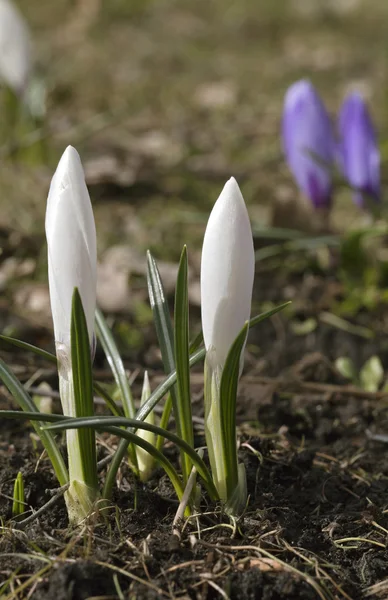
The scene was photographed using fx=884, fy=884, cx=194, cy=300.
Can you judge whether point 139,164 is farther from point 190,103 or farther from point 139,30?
point 139,30

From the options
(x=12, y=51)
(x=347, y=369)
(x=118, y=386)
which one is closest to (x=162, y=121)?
(x=12, y=51)

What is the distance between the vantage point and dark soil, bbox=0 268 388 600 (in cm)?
143

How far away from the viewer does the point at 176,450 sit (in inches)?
74.7

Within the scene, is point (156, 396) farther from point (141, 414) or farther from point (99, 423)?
point (99, 423)

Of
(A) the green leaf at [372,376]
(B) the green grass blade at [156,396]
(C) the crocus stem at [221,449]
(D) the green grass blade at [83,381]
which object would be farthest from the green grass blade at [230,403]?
(A) the green leaf at [372,376]

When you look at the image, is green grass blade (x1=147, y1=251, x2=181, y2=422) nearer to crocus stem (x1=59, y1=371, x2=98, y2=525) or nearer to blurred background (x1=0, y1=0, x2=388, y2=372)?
crocus stem (x1=59, y1=371, x2=98, y2=525)

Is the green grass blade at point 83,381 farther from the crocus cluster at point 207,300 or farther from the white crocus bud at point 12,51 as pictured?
the white crocus bud at point 12,51

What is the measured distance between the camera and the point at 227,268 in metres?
1.46

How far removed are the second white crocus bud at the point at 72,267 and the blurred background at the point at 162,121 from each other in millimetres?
1057

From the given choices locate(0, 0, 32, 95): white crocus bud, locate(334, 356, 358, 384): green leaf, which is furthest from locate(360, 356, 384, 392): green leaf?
locate(0, 0, 32, 95): white crocus bud

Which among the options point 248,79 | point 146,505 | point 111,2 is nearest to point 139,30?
point 111,2

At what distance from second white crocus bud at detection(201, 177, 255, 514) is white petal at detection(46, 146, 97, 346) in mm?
193

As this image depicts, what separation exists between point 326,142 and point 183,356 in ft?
5.65

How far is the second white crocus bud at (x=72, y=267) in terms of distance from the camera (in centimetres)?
142
